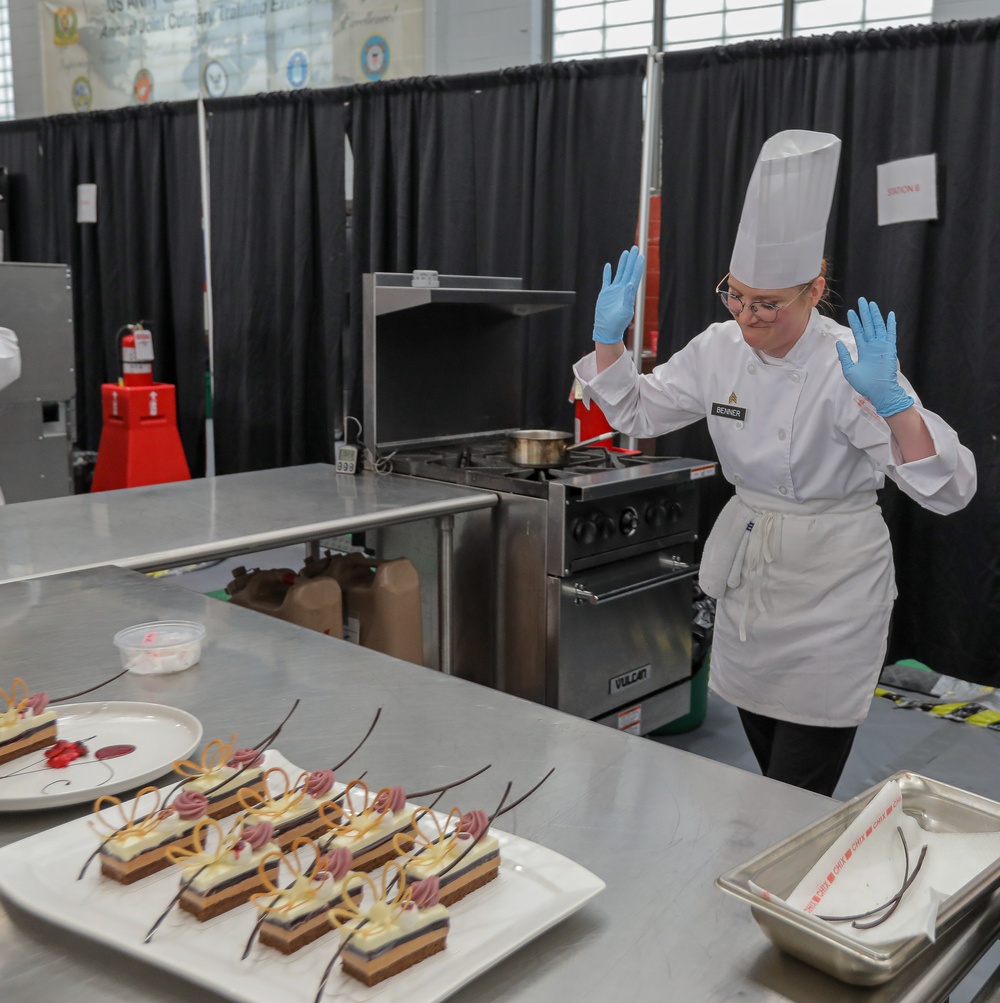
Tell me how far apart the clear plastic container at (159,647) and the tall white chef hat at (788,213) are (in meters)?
1.34

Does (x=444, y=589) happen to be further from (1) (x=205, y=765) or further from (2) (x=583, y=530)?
(1) (x=205, y=765)

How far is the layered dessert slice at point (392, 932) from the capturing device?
81 cm

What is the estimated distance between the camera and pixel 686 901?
0.99m

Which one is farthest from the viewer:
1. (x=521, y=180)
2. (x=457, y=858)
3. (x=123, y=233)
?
(x=123, y=233)

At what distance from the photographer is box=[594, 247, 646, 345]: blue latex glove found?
254 cm

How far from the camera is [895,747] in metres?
3.42

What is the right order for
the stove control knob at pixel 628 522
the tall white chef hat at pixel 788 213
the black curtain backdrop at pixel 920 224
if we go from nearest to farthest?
the tall white chef hat at pixel 788 213
the stove control knob at pixel 628 522
the black curtain backdrop at pixel 920 224

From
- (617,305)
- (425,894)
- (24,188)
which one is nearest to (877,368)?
(617,305)

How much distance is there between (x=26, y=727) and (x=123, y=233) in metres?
5.10

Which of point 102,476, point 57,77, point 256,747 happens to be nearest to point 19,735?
point 256,747

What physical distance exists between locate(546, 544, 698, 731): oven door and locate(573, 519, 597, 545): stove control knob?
110 mm

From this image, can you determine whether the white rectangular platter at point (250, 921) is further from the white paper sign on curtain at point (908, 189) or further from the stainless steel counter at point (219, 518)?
the white paper sign on curtain at point (908, 189)

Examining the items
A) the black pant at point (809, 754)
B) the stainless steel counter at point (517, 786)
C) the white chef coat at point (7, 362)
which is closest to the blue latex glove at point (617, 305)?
the black pant at point (809, 754)

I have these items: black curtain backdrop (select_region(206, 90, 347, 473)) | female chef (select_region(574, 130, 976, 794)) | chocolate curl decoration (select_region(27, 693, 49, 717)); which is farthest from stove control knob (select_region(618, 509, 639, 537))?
black curtain backdrop (select_region(206, 90, 347, 473))
